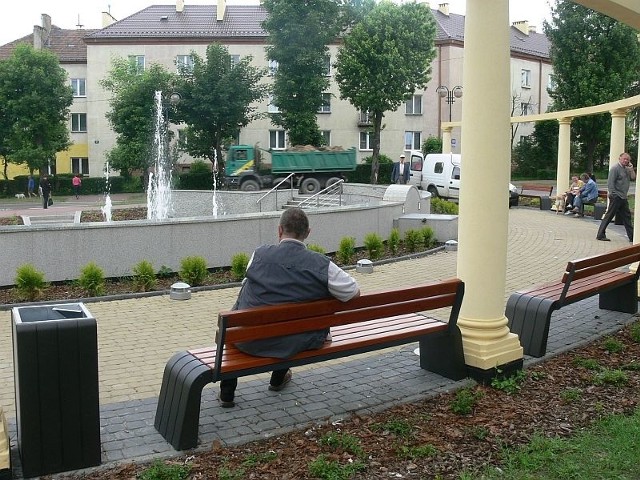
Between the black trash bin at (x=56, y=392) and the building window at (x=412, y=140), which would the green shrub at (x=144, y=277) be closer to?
the black trash bin at (x=56, y=392)

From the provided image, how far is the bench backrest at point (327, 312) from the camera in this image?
4520mm

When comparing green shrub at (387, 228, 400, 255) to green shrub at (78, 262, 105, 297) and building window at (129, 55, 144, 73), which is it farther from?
building window at (129, 55, 144, 73)

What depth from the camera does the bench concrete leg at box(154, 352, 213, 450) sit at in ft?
14.8

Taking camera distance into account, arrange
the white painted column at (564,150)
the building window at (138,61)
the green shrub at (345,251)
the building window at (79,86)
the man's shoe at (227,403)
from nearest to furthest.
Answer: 1. the man's shoe at (227,403)
2. the green shrub at (345,251)
3. the white painted column at (564,150)
4. the building window at (138,61)
5. the building window at (79,86)

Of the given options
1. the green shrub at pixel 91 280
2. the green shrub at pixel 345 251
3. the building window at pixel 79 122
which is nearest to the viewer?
the green shrub at pixel 91 280

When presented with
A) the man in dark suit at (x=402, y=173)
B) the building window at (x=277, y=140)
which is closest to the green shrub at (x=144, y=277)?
the man in dark suit at (x=402, y=173)

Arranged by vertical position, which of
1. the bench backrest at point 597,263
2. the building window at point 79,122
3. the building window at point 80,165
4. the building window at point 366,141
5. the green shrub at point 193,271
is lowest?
the green shrub at point 193,271

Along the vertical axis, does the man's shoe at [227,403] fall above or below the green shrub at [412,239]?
below

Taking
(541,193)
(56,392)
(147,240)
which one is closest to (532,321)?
(56,392)

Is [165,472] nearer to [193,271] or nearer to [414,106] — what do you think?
[193,271]

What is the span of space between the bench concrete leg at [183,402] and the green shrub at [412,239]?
9.90 metres

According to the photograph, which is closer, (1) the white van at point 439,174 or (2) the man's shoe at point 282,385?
(2) the man's shoe at point 282,385

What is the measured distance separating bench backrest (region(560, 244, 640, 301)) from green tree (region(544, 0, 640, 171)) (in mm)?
38121

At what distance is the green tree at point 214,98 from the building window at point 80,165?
12.0 meters
